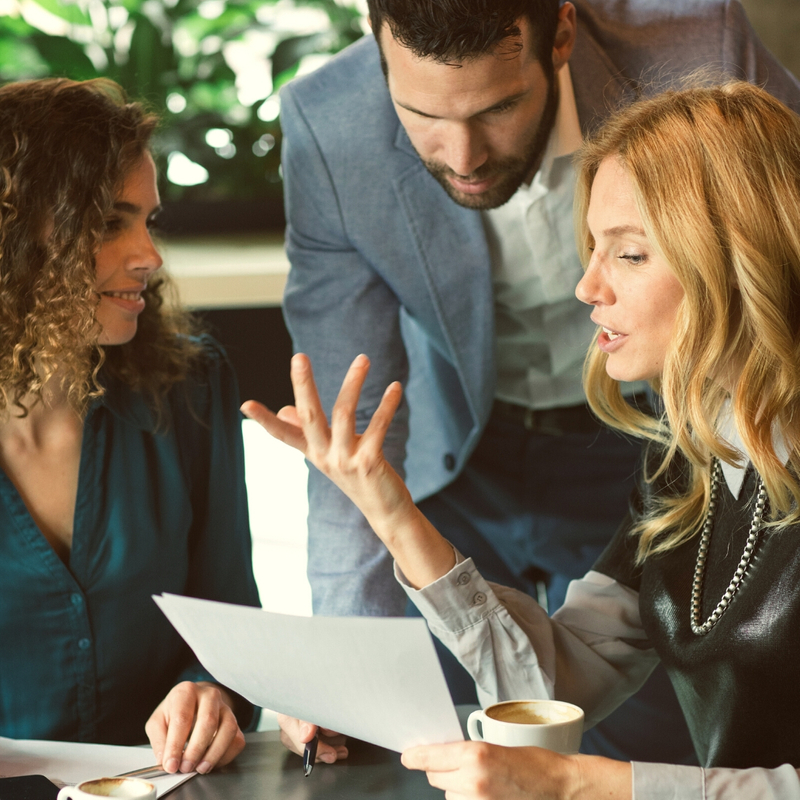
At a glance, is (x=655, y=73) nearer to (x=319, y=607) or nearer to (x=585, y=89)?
(x=585, y=89)

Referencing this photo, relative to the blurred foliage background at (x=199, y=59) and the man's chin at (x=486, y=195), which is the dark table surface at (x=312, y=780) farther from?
the blurred foliage background at (x=199, y=59)

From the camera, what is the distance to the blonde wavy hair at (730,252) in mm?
1119

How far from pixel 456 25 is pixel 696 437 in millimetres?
620

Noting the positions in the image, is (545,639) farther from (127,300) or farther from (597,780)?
(127,300)

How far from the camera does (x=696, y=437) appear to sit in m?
1.29

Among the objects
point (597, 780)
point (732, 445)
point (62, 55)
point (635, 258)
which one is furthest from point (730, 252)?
point (62, 55)

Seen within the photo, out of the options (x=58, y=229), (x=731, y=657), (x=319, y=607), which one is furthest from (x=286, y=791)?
(x=58, y=229)

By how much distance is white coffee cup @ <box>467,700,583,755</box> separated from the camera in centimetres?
91

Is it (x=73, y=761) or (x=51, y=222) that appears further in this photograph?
(x=51, y=222)

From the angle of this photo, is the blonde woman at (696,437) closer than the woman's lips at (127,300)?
Yes

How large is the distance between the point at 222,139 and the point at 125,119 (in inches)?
54.6

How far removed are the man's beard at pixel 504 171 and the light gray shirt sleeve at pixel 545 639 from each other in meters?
0.58

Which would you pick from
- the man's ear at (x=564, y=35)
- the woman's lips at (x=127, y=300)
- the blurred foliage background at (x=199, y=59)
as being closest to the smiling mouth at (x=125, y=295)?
the woman's lips at (x=127, y=300)

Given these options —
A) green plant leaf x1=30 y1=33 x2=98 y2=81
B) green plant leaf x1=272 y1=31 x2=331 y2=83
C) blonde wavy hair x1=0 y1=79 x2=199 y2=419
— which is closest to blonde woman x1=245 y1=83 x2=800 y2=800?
blonde wavy hair x1=0 y1=79 x2=199 y2=419
